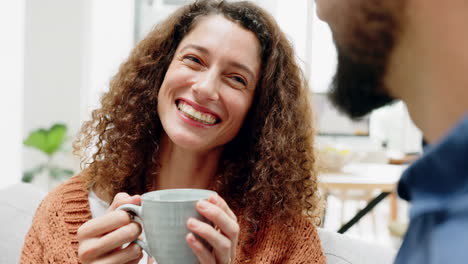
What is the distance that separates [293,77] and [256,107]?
129 mm

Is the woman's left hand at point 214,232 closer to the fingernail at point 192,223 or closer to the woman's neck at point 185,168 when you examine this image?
the fingernail at point 192,223

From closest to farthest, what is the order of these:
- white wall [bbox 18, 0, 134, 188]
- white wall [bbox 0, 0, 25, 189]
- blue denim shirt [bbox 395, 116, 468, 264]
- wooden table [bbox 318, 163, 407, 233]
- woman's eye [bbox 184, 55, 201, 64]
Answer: blue denim shirt [bbox 395, 116, 468, 264] < woman's eye [bbox 184, 55, 201, 64] < wooden table [bbox 318, 163, 407, 233] < white wall [bbox 0, 0, 25, 189] < white wall [bbox 18, 0, 134, 188]

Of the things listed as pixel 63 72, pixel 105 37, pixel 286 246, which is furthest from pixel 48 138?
pixel 286 246

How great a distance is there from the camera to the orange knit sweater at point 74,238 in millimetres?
911

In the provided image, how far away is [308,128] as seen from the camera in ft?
3.70

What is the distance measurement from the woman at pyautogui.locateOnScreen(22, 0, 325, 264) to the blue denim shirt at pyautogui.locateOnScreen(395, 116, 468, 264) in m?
0.65

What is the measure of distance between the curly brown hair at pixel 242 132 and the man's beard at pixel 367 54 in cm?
65

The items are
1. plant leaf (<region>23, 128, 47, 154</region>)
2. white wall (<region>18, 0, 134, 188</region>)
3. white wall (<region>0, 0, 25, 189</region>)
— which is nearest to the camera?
white wall (<region>0, 0, 25, 189</region>)

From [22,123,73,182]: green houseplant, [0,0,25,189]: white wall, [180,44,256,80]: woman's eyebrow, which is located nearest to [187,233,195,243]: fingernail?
[180,44,256,80]: woman's eyebrow

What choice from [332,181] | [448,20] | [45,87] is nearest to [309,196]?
[332,181]

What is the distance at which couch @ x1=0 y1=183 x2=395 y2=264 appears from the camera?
3.34 ft

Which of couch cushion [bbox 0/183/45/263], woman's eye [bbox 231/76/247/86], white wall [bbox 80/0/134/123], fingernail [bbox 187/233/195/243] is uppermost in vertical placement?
fingernail [bbox 187/233/195/243]

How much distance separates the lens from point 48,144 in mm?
2910

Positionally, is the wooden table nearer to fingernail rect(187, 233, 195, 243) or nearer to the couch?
the couch
